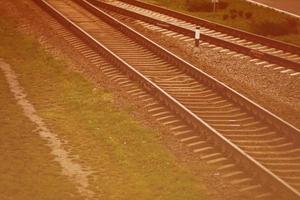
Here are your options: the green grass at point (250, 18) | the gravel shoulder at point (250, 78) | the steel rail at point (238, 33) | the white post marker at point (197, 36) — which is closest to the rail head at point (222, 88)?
the gravel shoulder at point (250, 78)

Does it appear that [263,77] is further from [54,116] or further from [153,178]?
[153,178]

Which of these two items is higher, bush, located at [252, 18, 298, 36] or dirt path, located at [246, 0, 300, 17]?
bush, located at [252, 18, 298, 36]

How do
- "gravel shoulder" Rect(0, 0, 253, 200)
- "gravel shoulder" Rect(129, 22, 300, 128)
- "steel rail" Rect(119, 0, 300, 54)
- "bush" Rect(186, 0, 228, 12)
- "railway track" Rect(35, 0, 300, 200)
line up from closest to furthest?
"gravel shoulder" Rect(0, 0, 253, 200), "railway track" Rect(35, 0, 300, 200), "gravel shoulder" Rect(129, 22, 300, 128), "steel rail" Rect(119, 0, 300, 54), "bush" Rect(186, 0, 228, 12)

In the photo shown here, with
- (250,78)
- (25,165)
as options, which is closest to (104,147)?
(25,165)

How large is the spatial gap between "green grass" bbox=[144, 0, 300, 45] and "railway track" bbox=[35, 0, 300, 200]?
6173 mm

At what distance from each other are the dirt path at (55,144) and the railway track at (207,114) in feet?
8.37

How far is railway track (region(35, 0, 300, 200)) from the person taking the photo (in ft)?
35.1

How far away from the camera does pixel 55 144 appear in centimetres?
1182

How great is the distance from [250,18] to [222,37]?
5.30 m

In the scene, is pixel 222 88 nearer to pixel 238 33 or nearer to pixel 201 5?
pixel 238 33

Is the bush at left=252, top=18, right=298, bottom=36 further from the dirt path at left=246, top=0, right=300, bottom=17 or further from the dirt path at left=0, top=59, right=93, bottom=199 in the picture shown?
the dirt path at left=0, top=59, right=93, bottom=199

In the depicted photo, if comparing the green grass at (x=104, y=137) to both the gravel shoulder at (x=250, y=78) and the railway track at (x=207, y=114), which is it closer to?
the railway track at (x=207, y=114)

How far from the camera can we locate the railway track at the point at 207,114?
35.1ft

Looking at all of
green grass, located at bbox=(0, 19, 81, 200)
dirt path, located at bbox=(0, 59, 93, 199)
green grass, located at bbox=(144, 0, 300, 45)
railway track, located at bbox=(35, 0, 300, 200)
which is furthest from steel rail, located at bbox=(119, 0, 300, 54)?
green grass, located at bbox=(0, 19, 81, 200)
